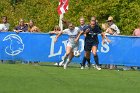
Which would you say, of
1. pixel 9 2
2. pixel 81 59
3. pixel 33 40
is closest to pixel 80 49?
pixel 81 59

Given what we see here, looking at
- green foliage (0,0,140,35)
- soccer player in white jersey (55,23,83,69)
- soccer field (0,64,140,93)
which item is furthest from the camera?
green foliage (0,0,140,35)

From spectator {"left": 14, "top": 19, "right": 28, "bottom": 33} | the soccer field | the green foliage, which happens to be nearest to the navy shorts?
spectator {"left": 14, "top": 19, "right": 28, "bottom": 33}

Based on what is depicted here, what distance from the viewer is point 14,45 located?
67.0 ft

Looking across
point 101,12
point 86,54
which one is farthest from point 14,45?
point 101,12

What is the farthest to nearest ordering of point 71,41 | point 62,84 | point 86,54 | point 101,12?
1. point 101,12
2. point 71,41
3. point 86,54
4. point 62,84

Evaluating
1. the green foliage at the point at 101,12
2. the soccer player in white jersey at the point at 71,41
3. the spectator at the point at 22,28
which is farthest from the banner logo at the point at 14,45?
the green foliage at the point at 101,12

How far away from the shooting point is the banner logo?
20.3 meters

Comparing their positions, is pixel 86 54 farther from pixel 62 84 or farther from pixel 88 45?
pixel 62 84

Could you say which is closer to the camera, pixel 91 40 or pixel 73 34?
pixel 91 40

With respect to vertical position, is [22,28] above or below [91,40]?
above

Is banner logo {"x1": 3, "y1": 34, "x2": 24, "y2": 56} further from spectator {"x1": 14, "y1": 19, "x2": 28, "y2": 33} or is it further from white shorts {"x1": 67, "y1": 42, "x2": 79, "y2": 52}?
white shorts {"x1": 67, "y1": 42, "x2": 79, "y2": 52}

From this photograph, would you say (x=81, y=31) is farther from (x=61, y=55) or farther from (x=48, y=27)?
(x=48, y=27)

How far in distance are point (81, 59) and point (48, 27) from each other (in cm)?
2195

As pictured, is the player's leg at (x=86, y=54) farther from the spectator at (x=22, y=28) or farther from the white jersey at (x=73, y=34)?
the spectator at (x=22, y=28)
